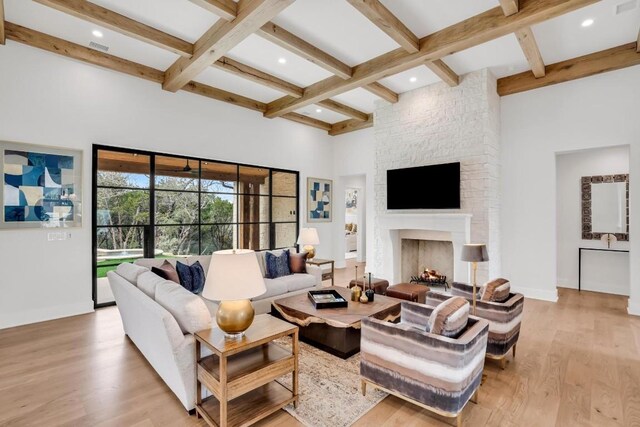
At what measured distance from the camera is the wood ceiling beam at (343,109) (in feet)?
20.6

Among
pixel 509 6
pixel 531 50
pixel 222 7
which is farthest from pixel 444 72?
pixel 222 7

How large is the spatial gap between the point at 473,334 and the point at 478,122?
405 centimetres

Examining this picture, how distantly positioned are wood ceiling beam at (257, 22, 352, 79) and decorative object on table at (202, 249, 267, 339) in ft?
9.31

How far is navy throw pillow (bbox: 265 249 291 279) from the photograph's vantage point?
4.66 metres

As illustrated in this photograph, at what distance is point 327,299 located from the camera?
3480 millimetres

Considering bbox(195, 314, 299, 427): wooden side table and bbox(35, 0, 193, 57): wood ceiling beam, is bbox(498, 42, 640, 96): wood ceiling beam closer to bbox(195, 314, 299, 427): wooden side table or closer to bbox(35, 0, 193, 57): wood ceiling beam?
bbox(35, 0, 193, 57): wood ceiling beam

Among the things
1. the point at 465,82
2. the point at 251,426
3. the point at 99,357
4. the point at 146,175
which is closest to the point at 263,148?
the point at 146,175

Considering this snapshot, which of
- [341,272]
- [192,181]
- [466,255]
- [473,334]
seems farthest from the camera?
[341,272]

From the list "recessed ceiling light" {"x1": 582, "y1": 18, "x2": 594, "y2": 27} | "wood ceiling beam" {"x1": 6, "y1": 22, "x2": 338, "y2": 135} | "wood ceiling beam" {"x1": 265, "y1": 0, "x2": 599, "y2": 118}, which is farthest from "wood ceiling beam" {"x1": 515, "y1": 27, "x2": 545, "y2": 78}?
"wood ceiling beam" {"x1": 6, "y1": 22, "x2": 338, "y2": 135}

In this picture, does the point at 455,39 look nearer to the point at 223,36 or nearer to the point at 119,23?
the point at 223,36

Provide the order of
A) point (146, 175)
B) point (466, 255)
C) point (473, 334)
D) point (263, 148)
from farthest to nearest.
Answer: point (263, 148) → point (146, 175) → point (466, 255) → point (473, 334)

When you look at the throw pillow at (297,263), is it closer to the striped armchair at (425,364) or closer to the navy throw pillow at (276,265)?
the navy throw pillow at (276,265)

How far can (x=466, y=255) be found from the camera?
2.92 m

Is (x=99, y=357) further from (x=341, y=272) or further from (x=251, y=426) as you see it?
(x=341, y=272)
